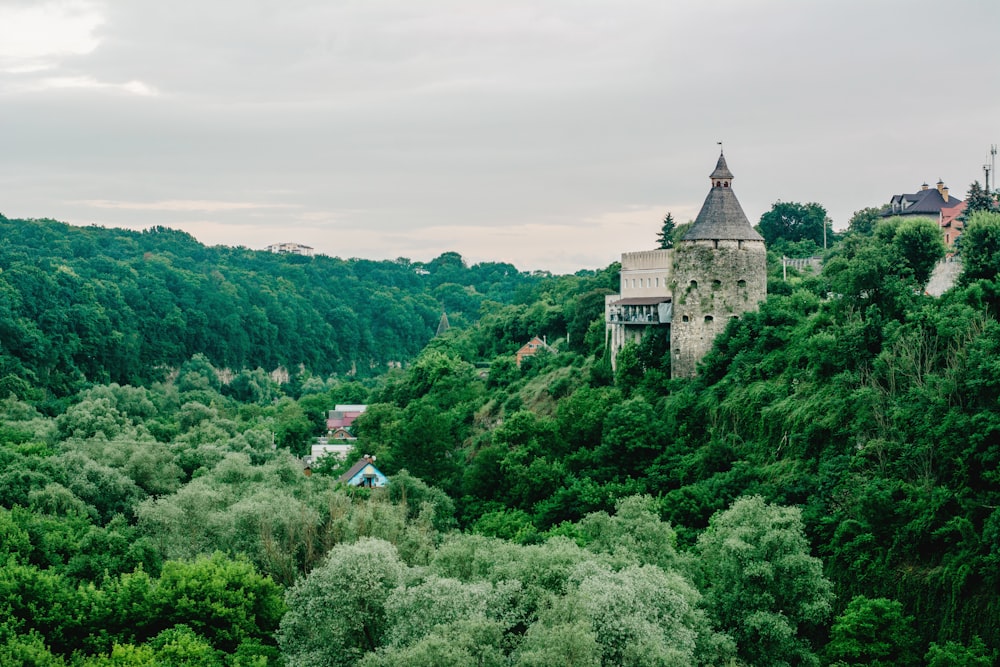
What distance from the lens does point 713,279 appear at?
5222 centimetres

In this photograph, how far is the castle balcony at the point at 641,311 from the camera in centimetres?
5525

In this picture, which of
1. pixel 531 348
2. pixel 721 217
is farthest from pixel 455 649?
pixel 531 348

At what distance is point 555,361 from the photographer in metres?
68.4

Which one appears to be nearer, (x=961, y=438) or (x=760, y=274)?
(x=961, y=438)

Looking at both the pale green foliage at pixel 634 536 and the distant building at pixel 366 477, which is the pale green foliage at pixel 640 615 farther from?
the distant building at pixel 366 477

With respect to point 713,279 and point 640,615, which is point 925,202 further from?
point 640,615

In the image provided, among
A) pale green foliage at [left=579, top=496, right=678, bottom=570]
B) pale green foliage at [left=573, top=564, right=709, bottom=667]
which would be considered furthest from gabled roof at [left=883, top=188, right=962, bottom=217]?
pale green foliage at [left=573, top=564, right=709, bottom=667]

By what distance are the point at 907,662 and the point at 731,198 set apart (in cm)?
2627

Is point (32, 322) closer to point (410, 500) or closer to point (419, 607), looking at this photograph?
point (410, 500)

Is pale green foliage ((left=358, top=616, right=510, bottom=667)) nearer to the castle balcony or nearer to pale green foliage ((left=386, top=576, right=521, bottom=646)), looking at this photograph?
pale green foliage ((left=386, top=576, right=521, bottom=646))

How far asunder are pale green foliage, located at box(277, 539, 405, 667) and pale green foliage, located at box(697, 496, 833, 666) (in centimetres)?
903

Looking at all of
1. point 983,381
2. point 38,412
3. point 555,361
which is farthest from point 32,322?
point 983,381

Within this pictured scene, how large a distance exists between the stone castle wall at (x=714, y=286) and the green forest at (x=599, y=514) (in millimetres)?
1068

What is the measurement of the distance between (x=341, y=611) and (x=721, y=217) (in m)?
27.8
